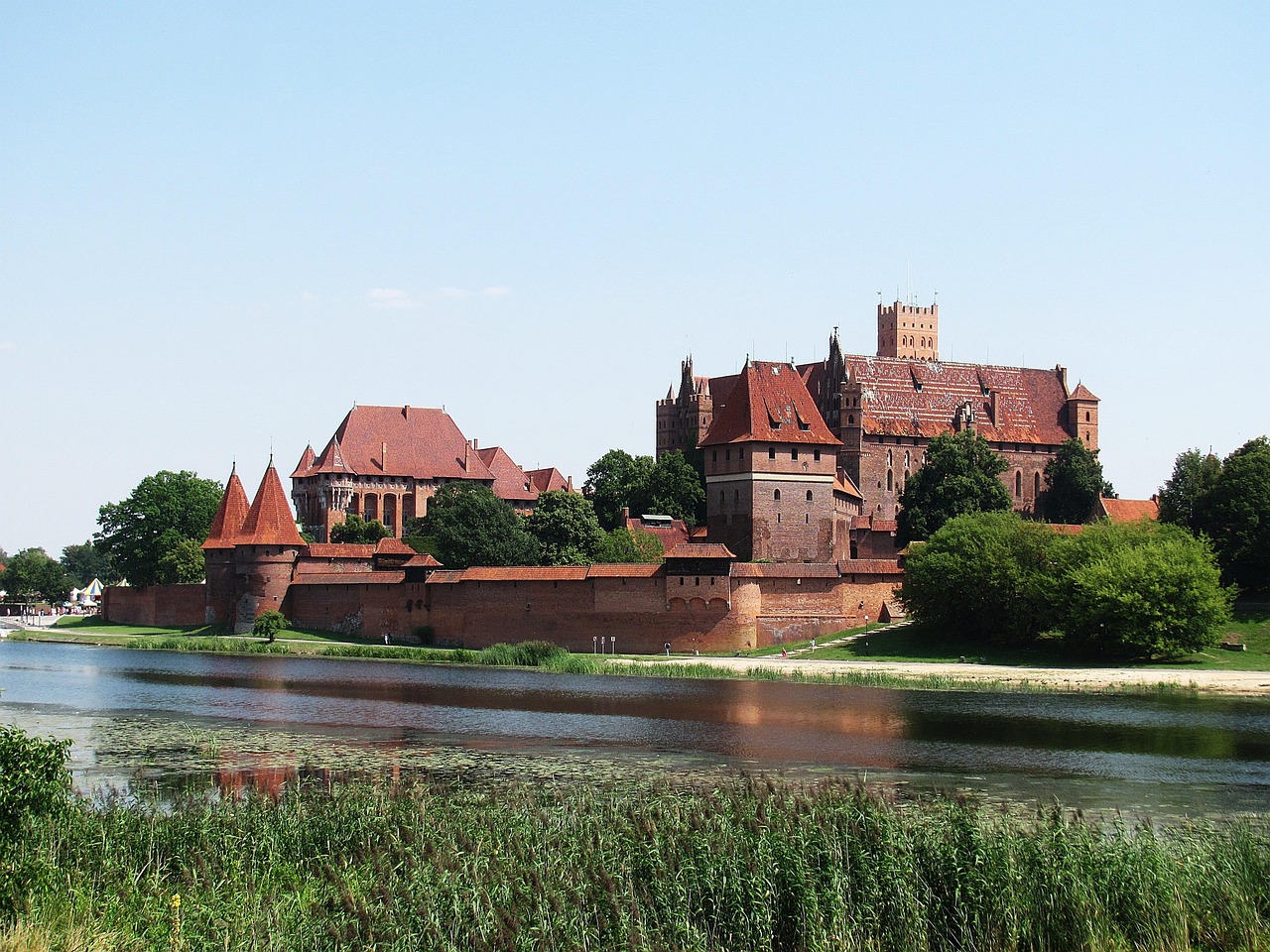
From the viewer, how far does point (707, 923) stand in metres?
12.4

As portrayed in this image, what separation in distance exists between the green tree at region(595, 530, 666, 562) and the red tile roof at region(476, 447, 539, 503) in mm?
26786

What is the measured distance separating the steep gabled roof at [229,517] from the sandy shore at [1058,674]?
25.7m

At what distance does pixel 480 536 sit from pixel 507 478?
29329 millimetres

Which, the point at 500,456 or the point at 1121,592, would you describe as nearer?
the point at 1121,592

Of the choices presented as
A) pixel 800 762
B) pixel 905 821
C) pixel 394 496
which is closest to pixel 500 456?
pixel 394 496

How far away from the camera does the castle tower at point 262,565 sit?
5844cm

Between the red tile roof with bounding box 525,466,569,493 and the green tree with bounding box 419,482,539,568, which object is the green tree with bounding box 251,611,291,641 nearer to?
the green tree with bounding box 419,482,539,568

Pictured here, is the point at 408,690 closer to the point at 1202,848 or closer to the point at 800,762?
the point at 800,762

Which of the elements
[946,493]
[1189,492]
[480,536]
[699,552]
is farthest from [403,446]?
[1189,492]

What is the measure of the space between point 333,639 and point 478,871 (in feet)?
141

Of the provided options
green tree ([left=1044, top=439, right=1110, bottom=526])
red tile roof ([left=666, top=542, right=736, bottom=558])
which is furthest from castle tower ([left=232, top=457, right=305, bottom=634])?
green tree ([left=1044, top=439, right=1110, bottom=526])

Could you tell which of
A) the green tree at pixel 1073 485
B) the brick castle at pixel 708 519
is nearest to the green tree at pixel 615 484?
the brick castle at pixel 708 519

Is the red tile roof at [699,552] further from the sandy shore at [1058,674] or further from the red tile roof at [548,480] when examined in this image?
the red tile roof at [548,480]

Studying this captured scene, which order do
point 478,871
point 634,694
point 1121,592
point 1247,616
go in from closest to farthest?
point 478,871, point 634,694, point 1121,592, point 1247,616
